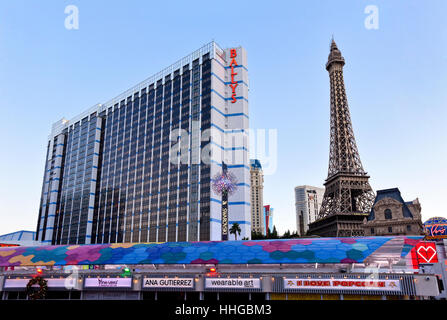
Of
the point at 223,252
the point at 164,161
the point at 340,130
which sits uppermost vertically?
the point at 340,130

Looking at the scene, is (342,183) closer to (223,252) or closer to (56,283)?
(223,252)

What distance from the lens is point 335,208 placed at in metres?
141

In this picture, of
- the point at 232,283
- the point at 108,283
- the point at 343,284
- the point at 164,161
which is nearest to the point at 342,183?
the point at 164,161

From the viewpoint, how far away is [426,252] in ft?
142

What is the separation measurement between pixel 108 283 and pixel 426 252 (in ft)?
136

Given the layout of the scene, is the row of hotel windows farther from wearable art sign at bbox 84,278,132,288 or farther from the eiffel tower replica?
wearable art sign at bbox 84,278,132,288

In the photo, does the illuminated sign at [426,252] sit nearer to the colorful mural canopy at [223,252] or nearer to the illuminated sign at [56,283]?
the colorful mural canopy at [223,252]

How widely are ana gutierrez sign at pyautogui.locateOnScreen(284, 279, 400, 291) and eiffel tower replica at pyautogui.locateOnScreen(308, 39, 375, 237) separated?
9998cm

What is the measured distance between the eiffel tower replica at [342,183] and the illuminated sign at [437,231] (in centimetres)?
5504

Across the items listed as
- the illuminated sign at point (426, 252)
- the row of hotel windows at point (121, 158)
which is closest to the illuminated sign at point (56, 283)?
the illuminated sign at point (426, 252)

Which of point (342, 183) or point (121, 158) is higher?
point (121, 158)

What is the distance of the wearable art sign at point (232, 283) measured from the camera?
137 ft

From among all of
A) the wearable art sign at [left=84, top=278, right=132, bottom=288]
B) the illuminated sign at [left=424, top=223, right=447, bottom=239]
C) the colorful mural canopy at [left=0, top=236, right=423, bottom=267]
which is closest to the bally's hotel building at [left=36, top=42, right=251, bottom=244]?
the colorful mural canopy at [left=0, top=236, right=423, bottom=267]
